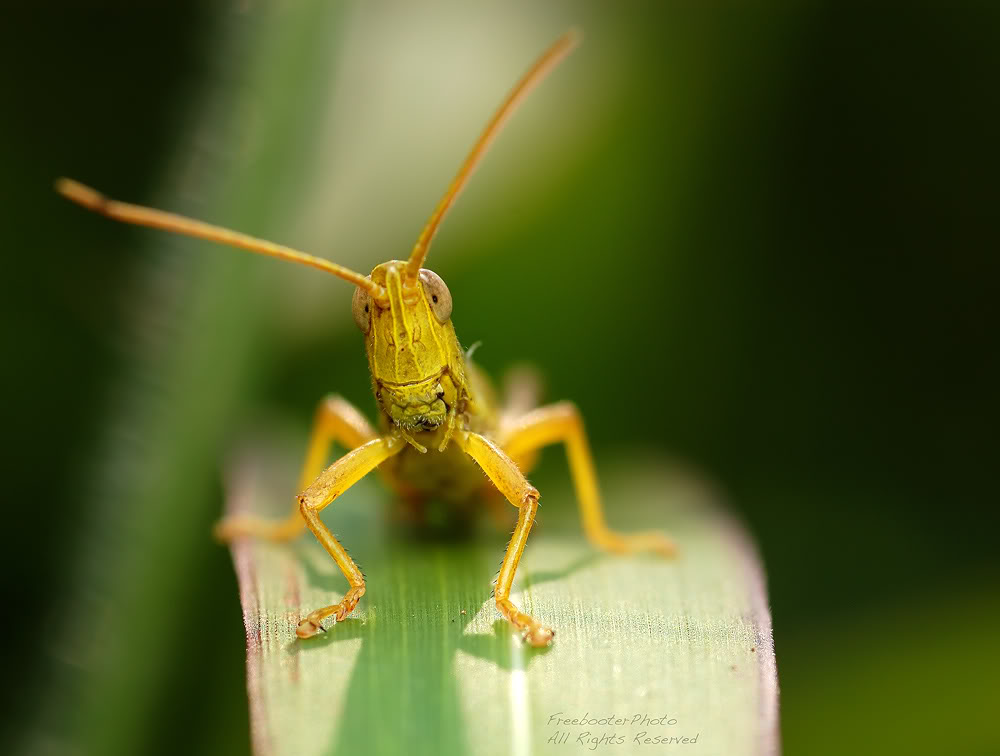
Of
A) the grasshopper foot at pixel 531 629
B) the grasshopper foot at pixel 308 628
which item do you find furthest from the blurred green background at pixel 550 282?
the grasshopper foot at pixel 531 629

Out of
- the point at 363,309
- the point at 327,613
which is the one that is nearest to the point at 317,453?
the point at 363,309

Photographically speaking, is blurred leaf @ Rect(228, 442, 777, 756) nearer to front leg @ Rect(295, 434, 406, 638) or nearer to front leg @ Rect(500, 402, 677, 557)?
front leg @ Rect(295, 434, 406, 638)

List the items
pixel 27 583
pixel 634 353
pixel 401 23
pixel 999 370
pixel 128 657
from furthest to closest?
pixel 401 23, pixel 634 353, pixel 999 370, pixel 27 583, pixel 128 657

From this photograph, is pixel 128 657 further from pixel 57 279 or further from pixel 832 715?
pixel 832 715

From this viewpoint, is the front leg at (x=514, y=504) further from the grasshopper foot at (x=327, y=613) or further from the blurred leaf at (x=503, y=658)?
the grasshopper foot at (x=327, y=613)

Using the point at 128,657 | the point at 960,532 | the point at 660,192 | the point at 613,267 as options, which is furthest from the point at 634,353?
the point at 128,657

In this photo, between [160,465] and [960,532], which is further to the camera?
[960,532]

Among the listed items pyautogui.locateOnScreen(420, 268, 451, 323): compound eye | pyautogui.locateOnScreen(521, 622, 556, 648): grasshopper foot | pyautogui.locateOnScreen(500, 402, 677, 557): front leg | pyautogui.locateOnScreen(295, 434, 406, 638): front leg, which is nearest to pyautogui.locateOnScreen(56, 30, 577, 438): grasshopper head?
pyautogui.locateOnScreen(420, 268, 451, 323): compound eye
